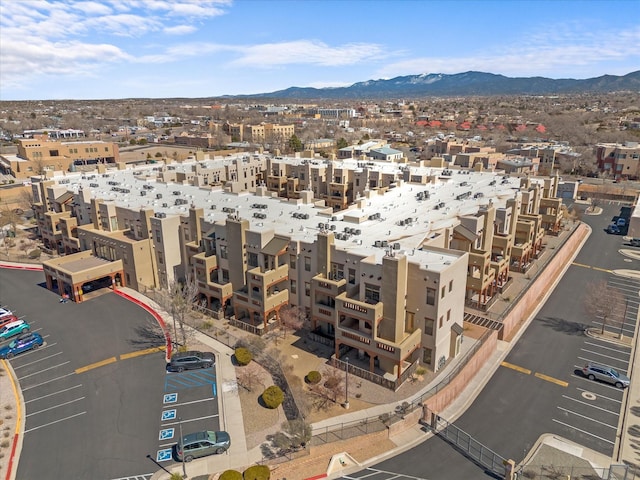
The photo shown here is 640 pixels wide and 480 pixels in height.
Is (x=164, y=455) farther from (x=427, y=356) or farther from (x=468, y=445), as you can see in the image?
(x=427, y=356)

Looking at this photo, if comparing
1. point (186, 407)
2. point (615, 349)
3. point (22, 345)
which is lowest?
point (615, 349)

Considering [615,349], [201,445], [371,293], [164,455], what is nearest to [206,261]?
[371,293]

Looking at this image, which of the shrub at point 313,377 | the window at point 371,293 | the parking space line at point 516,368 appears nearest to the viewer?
the shrub at point 313,377

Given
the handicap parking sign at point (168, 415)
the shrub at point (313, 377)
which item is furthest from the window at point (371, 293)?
the handicap parking sign at point (168, 415)

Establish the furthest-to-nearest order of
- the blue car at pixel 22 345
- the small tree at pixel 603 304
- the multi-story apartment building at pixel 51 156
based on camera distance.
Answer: the multi-story apartment building at pixel 51 156
the small tree at pixel 603 304
the blue car at pixel 22 345

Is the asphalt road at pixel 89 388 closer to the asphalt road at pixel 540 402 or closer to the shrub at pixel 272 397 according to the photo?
the shrub at pixel 272 397

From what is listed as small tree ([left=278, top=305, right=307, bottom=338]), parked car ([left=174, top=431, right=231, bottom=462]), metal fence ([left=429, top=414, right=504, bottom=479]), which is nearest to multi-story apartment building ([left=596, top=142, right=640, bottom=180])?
small tree ([left=278, top=305, right=307, bottom=338])

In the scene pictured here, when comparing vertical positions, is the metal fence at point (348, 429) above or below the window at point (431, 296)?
below
